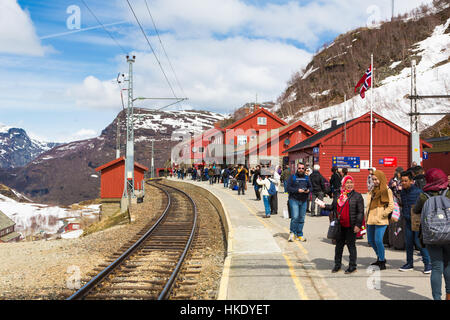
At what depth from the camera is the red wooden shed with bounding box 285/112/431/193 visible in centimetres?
2673

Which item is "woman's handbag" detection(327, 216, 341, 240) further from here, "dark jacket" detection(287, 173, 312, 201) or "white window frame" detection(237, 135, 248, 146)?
"white window frame" detection(237, 135, 248, 146)

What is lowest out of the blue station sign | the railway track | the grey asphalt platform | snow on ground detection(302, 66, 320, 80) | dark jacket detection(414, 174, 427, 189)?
the railway track

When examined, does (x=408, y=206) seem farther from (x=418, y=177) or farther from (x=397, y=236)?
(x=397, y=236)

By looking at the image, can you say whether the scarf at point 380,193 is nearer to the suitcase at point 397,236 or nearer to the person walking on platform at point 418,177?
the person walking on platform at point 418,177

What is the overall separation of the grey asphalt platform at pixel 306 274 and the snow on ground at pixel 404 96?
48066mm

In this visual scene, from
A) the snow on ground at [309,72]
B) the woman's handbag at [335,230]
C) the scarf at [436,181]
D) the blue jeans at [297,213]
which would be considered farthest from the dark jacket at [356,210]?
the snow on ground at [309,72]

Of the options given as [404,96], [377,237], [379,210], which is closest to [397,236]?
[377,237]

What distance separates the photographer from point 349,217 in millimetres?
6699

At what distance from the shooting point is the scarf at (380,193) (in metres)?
6.88

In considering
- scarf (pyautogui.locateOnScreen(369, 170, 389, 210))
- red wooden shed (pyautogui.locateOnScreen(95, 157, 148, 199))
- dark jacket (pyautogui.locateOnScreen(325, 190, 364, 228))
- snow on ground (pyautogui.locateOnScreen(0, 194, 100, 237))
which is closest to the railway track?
dark jacket (pyautogui.locateOnScreen(325, 190, 364, 228))

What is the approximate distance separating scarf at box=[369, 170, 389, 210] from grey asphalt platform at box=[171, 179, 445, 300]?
3.90 feet

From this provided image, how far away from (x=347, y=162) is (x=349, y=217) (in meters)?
21.0

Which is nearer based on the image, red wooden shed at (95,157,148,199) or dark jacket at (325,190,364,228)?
dark jacket at (325,190,364,228)
